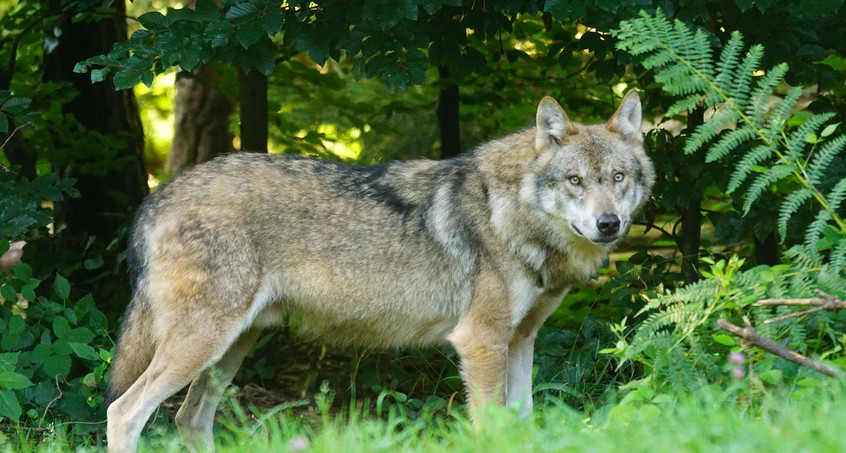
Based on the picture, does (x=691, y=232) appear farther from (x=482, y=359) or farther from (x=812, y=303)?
(x=812, y=303)

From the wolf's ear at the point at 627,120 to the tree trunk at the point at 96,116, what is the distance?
4.66 m

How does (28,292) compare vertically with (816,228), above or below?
below

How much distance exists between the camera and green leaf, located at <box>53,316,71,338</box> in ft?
19.1

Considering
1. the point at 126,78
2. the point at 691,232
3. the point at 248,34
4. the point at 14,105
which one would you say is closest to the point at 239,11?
the point at 248,34

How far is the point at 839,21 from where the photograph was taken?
578cm

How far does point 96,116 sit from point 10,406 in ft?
12.5

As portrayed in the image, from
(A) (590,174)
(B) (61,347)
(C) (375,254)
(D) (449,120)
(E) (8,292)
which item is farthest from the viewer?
(D) (449,120)

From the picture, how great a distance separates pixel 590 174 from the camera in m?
4.98

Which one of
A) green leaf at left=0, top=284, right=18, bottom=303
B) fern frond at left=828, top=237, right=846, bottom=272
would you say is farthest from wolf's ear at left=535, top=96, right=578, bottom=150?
green leaf at left=0, top=284, right=18, bottom=303

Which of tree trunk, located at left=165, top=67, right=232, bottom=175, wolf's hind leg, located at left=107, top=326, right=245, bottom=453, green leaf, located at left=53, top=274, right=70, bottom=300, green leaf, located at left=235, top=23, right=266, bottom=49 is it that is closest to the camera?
green leaf, located at left=235, top=23, right=266, bottom=49

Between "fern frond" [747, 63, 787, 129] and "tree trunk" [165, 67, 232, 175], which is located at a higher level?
"fern frond" [747, 63, 787, 129]

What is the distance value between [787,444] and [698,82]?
6.54 feet

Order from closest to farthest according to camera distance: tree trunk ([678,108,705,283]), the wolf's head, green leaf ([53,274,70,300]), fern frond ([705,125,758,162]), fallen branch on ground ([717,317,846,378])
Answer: fallen branch on ground ([717,317,846,378]) < fern frond ([705,125,758,162]) < the wolf's head < green leaf ([53,274,70,300]) < tree trunk ([678,108,705,283])

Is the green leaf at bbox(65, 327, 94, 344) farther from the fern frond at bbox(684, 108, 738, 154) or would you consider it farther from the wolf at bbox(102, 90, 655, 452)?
the fern frond at bbox(684, 108, 738, 154)
